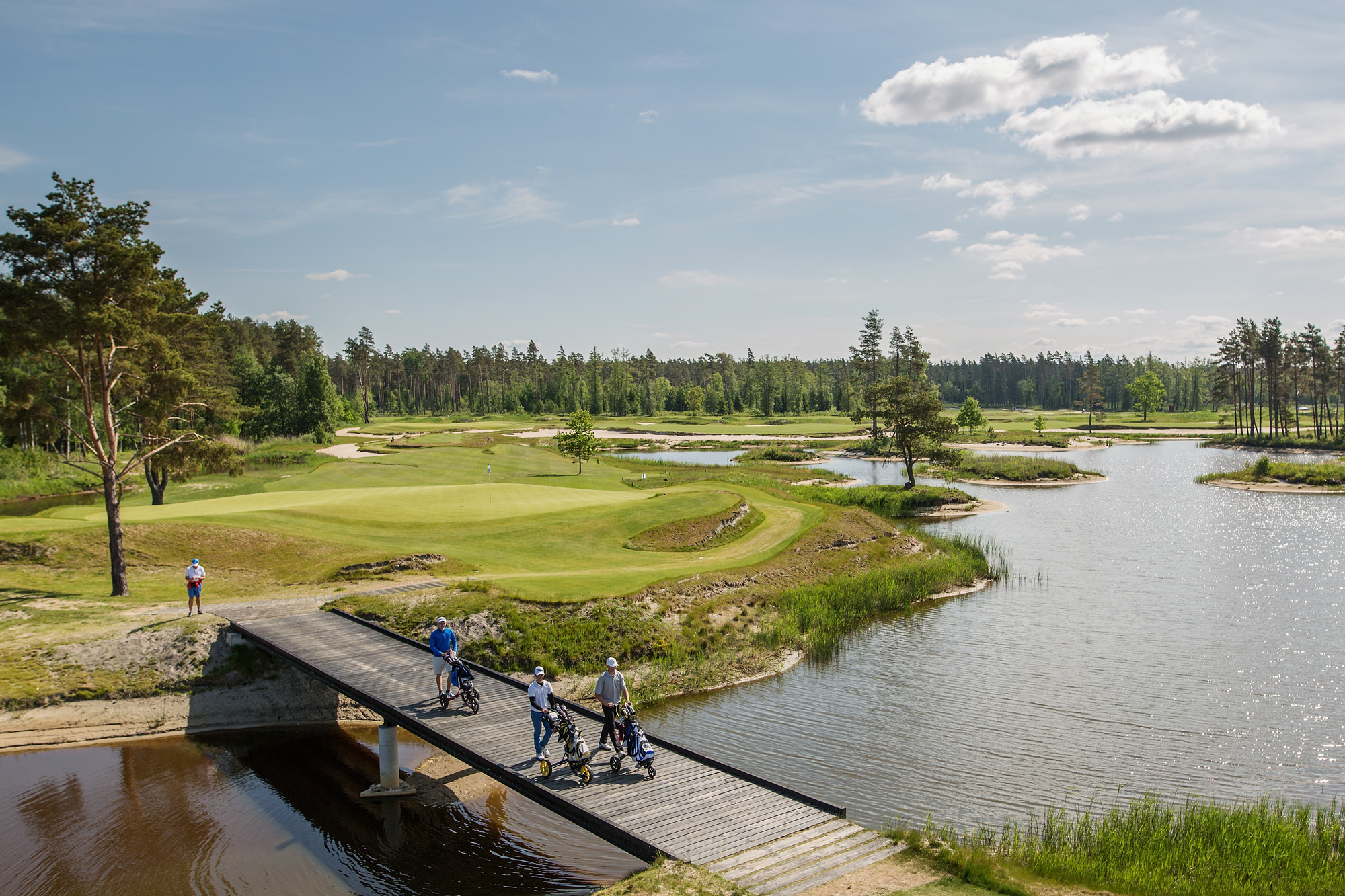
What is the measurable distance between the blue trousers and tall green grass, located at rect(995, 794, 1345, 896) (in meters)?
8.13

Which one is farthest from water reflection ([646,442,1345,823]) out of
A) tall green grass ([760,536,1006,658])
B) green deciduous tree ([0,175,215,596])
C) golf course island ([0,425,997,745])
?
green deciduous tree ([0,175,215,596])

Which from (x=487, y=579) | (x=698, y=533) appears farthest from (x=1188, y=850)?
(x=698, y=533)

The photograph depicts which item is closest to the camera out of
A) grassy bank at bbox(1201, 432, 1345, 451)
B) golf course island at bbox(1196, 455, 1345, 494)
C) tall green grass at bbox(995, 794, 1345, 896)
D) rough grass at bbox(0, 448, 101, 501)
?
tall green grass at bbox(995, 794, 1345, 896)

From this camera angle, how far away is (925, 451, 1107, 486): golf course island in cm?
7844

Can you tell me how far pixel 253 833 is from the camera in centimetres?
1745

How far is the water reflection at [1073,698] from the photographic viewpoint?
60.5ft

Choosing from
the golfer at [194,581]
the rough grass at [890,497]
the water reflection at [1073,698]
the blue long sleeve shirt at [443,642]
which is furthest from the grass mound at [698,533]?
the blue long sleeve shirt at [443,642]

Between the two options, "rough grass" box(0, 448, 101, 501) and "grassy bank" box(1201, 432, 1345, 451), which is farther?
"grassy bank" box(1201, 432, 1345, 451)

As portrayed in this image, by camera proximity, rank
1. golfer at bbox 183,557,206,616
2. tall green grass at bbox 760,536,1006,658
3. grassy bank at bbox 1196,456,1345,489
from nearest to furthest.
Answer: golfer at bbox 183,557,206,616, tall green grass at bbox 760,536,1006,658, grassy bank at bbox 1196,456,1345,489

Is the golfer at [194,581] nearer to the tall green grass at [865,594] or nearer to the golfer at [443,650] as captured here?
the golfer at [443,650]

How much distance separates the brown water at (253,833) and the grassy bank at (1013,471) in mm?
69500

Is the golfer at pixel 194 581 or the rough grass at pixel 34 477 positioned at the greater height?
the rough grass at pixel 34 477

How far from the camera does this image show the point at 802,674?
88.9 ft

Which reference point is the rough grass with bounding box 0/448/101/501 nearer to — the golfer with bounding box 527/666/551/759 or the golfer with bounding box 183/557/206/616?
the golfer with bounding box 183/557/206/616
